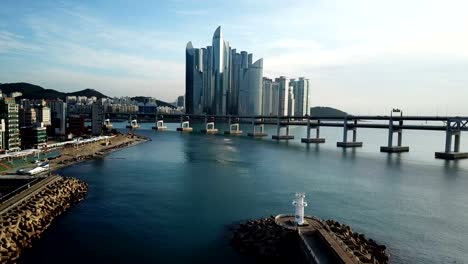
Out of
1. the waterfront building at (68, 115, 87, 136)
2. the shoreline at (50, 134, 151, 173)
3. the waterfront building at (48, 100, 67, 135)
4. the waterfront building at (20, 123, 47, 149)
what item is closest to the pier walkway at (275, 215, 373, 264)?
the shoreline at (50, 134, 151, 173)

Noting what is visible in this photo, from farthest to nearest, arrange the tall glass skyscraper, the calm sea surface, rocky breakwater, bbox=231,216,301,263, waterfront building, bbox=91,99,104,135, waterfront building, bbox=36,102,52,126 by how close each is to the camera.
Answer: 1. the tall glass skyscraper
2. waterfront building, bbox=91,99,104,135
3. waterfront building, bbox=36,102,52,126
4. the calm sea surface
5. rocky breakwater, bbox=231,216,301,263

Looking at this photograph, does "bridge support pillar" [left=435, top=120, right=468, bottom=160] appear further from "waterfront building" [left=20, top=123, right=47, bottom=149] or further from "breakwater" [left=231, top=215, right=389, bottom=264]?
"waterfront building" [left=20, top=123, right=47, bottom=149]

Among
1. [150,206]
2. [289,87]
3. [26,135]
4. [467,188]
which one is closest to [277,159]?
[467,188]

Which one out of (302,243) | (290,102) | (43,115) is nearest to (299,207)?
(302,243)

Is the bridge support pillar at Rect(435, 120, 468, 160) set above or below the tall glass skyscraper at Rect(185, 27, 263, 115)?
below

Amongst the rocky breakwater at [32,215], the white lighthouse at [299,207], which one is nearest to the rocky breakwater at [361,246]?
the white lighthouse at [299,207]

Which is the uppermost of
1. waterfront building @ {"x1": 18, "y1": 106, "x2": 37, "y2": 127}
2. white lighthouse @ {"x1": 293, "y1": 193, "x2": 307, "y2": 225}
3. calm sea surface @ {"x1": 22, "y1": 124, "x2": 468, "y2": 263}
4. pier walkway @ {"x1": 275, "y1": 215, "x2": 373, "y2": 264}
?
waterfront building @ {"x1": 18, "y1": 106, "x2": 37, "y2": 127}
